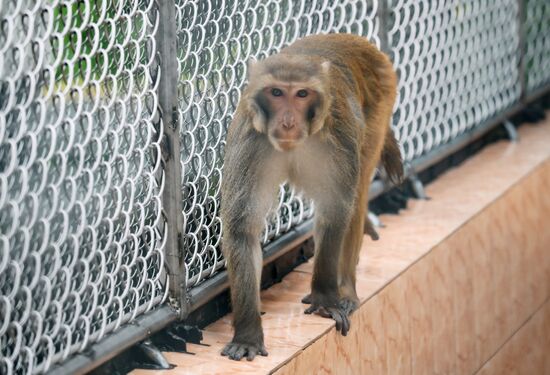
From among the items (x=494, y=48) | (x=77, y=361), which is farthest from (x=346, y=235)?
(x=494, y=48)

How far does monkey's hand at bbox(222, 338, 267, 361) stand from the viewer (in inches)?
142

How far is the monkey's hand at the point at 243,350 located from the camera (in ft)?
11.8

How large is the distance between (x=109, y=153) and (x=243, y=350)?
2.66 ft

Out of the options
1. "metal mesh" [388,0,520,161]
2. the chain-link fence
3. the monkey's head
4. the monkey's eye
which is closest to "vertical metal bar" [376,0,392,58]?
"metal mesh" [388,0,520,161]

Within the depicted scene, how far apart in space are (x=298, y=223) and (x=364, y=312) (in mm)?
615

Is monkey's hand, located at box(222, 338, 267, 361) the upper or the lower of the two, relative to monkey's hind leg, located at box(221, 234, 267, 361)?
lower

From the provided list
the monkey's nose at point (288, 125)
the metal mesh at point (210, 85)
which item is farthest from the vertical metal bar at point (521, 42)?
the monkey's nose at point (288, 125)

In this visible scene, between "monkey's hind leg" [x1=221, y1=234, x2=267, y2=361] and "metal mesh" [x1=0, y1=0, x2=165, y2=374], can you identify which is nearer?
"metal mesh" [x1=0, y1=0, x2=165, y2=374]

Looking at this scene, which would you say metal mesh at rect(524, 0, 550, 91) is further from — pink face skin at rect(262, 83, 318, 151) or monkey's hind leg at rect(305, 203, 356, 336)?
pink face skin at rect(262, 83, 318, 151)

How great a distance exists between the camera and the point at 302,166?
3818mm

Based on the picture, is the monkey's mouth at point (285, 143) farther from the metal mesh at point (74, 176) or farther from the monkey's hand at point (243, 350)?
the monkey's hand at point (243, 350)

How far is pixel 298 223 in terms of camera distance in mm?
4602

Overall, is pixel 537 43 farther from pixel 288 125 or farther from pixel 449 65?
pixel 288 125

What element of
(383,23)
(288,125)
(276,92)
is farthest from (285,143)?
(383,23)
